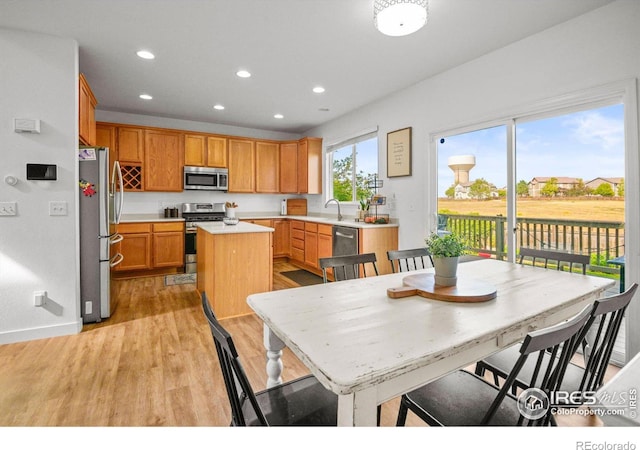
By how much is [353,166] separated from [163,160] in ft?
10.3

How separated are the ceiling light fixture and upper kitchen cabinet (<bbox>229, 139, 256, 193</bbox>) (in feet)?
14.4

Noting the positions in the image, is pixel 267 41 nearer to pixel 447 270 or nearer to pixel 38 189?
pixel 38 189

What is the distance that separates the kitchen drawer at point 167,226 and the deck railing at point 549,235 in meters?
3.97

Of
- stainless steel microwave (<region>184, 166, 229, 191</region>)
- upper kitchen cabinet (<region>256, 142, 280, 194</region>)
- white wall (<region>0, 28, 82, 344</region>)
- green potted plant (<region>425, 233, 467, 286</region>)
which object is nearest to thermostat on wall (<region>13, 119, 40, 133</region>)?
white wall (<region>0, 28, 82, 344</region>)

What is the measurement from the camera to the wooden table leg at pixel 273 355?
146 centimetres

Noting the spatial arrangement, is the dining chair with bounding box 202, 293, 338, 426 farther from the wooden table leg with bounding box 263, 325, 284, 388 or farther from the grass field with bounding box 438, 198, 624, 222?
the grass field with bounding box 438, 198, 624, 222

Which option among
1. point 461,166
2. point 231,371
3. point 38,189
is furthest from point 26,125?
point 461,166

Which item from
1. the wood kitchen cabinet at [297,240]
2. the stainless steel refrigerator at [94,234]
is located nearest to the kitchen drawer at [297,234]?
the wood kitchen cabinet at [297,240]

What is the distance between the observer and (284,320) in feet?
4.09

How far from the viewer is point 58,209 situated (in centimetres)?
288

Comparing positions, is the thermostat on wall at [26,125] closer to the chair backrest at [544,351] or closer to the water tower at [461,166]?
the chair backrest at [544,351]

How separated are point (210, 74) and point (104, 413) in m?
3.33

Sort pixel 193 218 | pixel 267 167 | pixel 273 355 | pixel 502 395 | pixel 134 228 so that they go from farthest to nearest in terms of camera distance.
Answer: pixel 267 167 < pixel 193 218 < pixel 134 228 < pixel 273 355 < pixel 502 395

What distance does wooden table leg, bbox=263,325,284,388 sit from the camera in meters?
1.46
